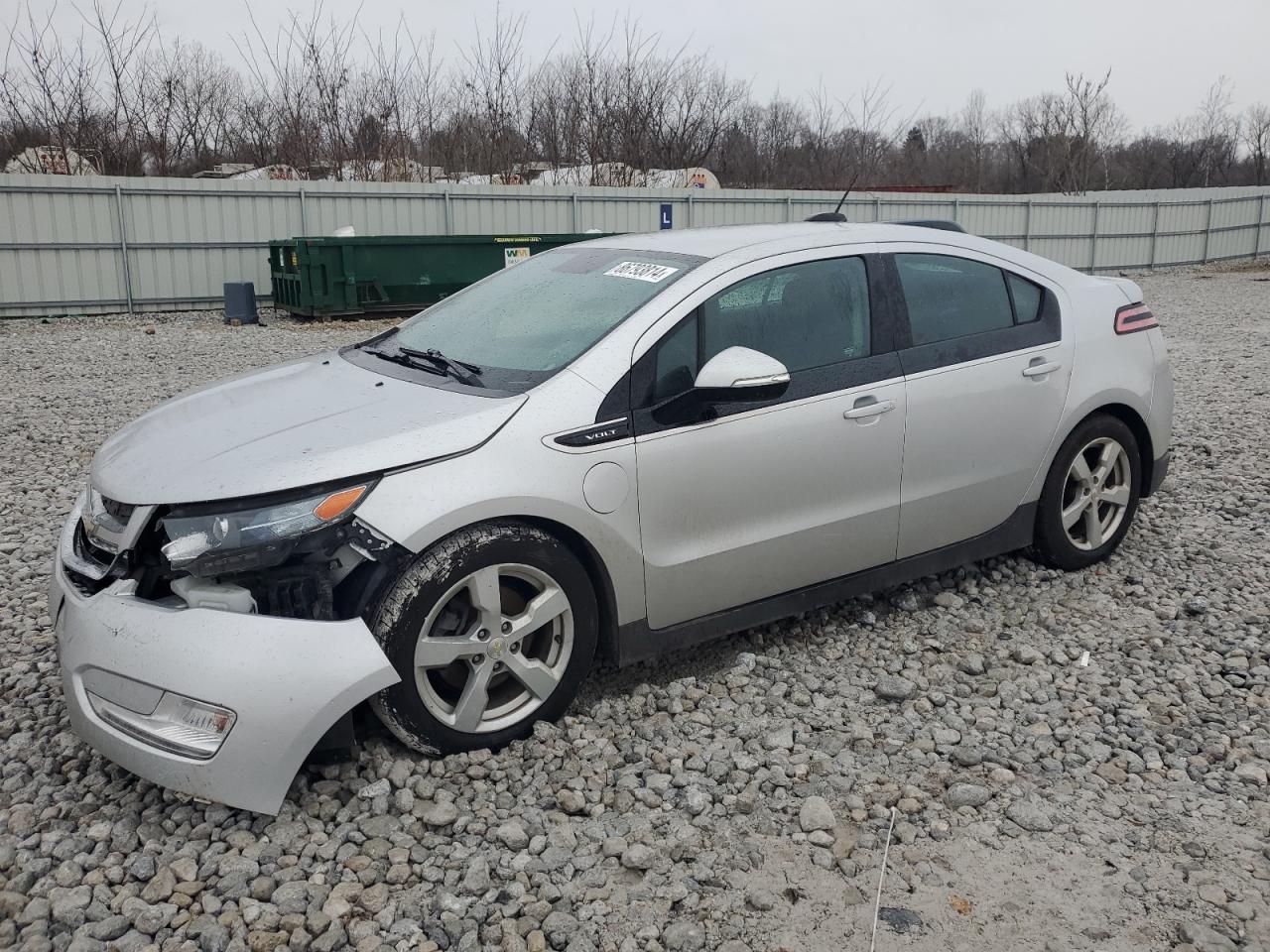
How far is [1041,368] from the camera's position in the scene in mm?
4438

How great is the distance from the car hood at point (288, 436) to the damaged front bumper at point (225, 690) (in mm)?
377

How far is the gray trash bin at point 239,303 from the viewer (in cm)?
1716

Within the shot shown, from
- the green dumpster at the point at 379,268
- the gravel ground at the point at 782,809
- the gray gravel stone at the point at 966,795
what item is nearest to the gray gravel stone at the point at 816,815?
the gravel ground at the point at 782,809

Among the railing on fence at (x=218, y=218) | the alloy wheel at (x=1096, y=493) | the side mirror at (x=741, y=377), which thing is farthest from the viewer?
the railing on fence at (x=218, y=218)

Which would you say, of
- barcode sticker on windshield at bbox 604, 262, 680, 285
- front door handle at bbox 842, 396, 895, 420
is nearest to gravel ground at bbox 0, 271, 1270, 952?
front door handle at bbox 842, 396, 895, 420

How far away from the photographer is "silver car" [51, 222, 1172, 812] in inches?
114

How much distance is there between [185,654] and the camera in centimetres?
281

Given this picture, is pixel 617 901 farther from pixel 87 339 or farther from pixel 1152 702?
pixel 87 339

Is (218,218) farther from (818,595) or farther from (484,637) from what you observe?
(484,637)

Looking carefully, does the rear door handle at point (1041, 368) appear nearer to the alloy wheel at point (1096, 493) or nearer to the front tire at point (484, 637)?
the alloy wheel at point (1096, 493)

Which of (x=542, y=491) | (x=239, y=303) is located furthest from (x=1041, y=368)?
(x=239, y=303)

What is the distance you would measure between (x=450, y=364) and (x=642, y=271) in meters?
0.79

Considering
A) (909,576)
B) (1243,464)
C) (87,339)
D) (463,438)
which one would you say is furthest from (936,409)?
(87,339)

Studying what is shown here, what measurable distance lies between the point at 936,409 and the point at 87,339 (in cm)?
1387
